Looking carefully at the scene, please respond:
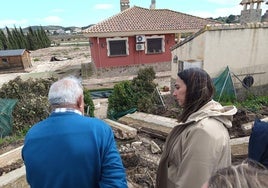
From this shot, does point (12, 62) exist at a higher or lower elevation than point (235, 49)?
lower

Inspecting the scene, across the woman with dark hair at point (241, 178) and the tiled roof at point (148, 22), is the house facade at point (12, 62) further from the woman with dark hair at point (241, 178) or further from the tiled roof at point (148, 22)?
the woman with dark hair at point (241, 178)

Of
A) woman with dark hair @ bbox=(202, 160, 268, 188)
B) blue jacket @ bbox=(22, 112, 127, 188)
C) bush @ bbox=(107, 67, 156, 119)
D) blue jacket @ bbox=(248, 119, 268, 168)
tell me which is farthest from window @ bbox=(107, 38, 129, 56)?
woman with dark hair @ bbox=(202, 160, 268, 188)

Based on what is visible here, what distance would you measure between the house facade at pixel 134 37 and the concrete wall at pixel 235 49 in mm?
8356

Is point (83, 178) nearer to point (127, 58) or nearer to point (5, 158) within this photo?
point (5, 158)

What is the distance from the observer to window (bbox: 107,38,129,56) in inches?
669

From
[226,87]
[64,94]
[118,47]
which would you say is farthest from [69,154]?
[118,47]

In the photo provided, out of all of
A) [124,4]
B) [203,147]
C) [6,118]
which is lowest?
[6,118]

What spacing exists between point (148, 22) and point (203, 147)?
17490 millimetres

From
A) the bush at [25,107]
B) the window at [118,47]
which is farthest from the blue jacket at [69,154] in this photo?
the window at [118,47]

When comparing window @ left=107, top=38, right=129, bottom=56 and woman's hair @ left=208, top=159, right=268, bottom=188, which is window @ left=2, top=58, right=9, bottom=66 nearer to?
window @ left=107, top=38, right=129, bottom=56

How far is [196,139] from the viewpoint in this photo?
1763 mm

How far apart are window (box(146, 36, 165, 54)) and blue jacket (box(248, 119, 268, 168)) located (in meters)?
16.6

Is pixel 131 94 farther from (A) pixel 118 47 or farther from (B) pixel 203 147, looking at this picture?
(A) pixel 118 47

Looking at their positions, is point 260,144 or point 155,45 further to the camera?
point 155,45
